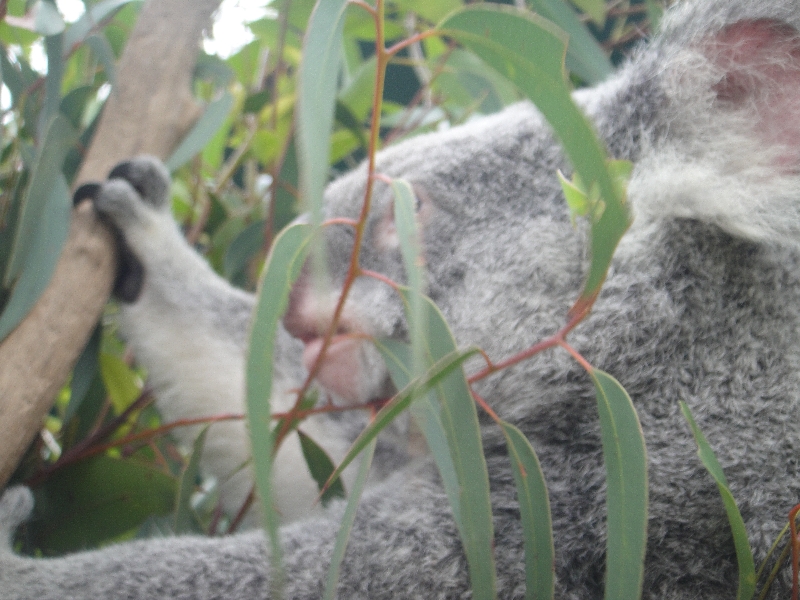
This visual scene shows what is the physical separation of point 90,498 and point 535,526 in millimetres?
1092

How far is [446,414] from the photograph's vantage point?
83cm

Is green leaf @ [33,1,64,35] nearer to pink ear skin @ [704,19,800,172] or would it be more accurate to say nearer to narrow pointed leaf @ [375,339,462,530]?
narrow pointed leaf @ [375,339,462,530]

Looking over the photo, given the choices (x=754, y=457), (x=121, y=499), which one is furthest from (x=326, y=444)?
(x=754, y=457)

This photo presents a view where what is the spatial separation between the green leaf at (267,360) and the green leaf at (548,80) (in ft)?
0.96

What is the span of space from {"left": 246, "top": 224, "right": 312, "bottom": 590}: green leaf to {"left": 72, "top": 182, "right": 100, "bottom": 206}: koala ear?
0.79 metres

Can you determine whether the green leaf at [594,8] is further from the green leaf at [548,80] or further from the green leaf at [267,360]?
the green leaf at [267,360]

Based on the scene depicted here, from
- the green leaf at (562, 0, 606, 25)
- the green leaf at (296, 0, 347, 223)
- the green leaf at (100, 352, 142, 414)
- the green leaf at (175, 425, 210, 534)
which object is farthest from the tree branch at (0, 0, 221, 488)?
the green leaf at (562, 0, 606, 25)

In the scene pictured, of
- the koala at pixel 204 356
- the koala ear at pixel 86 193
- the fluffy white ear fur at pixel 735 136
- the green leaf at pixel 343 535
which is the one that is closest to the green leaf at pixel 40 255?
the koala ear at pixel 86 193

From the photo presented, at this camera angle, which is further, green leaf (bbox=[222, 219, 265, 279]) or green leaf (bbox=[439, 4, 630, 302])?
green leaf (bbox=[222, 219, 265, 279])

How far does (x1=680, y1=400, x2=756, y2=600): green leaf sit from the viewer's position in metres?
0.86

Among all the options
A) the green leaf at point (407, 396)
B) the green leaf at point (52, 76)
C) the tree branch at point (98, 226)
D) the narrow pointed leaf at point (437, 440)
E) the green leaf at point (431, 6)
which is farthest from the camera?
the green leaf at point (431, 6)

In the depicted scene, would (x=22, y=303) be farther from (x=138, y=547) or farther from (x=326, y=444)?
(x=326, y=444)

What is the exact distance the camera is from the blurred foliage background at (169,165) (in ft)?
4.09

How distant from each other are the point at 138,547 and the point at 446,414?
26.6 inches
